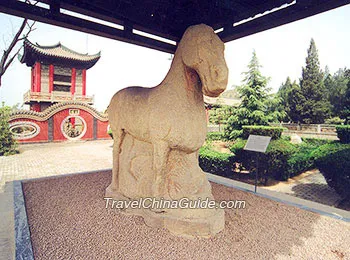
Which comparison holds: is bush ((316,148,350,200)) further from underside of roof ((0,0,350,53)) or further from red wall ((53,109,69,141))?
red wall ((53,109,69,141))

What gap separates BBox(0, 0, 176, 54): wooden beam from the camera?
2702 mm

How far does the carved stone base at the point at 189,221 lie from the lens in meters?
2.60

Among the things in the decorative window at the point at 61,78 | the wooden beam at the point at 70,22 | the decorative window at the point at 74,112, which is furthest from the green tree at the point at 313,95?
the wooden beam at the point at 70,22

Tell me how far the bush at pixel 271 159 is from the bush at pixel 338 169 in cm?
127

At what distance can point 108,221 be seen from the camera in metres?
2.90

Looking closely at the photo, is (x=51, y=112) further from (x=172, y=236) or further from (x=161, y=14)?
(x=172, y=236)

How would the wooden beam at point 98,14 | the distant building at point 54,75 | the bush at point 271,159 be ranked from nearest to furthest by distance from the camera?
1. the wooden beam at point 98,14
2. the bush at point 271,159
3. the distant building at point 54,75

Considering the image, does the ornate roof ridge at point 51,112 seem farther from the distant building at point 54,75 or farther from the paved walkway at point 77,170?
the paved walkway at point 77,170

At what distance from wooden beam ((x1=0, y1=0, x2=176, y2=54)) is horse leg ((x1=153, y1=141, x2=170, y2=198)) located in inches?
79.7

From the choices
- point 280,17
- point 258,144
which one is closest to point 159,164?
point 280,17

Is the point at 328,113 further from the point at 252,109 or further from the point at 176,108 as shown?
the point at 176,108

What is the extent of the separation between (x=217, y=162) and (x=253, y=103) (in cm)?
771

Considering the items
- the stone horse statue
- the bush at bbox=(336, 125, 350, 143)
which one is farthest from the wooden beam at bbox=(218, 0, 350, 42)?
the bush at bbox=(336, 125, 350, 143)

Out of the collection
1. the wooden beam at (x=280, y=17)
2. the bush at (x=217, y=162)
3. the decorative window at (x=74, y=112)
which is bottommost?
the bush at (x=217, y=162)
